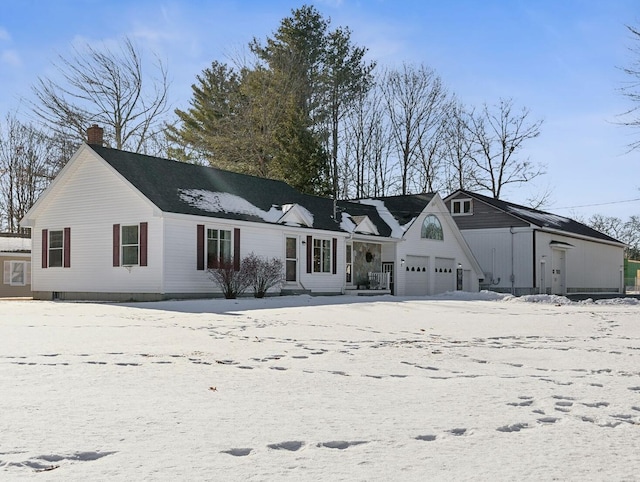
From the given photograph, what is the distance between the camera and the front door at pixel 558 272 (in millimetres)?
38531

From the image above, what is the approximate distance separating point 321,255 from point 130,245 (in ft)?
26.8

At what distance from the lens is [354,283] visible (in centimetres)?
2986

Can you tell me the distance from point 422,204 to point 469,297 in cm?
691

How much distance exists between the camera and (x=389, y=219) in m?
31.9

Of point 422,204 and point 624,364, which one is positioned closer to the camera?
point 624,364

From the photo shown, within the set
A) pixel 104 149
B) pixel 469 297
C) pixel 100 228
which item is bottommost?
pixel 469 297

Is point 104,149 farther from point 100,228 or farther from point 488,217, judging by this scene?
point 488,217

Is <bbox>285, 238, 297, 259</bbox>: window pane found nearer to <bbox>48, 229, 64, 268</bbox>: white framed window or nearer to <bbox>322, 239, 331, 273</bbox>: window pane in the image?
<bbox>322, 239, 331, 273</bbox>: window pane

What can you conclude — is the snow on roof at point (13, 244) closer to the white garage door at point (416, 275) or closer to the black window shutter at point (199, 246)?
the black window shutter at point (199, 246)

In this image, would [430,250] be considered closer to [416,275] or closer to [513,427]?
[416,275]

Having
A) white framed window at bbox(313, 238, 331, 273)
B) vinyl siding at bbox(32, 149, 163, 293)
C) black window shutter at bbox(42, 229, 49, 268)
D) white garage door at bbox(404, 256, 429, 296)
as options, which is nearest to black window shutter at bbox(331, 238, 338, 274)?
white framed window at bbox(313, 238, 331, 273)

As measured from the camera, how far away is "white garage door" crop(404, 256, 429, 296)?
31078 mm

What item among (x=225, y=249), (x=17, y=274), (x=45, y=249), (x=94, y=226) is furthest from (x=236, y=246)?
(x=17, y=274)

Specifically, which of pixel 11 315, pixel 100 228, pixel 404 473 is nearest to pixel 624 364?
pixel 404 473
